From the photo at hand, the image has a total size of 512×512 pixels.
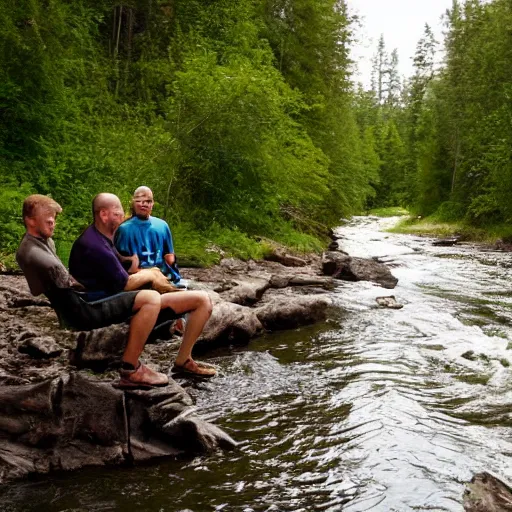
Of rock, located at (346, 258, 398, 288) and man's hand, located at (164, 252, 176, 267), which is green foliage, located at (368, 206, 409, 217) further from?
man's hand, located at (164, 252, 176, 267)

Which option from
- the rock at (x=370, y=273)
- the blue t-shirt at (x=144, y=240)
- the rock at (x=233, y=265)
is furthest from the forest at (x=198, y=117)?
the blue t-shirt at (x=144, y=240)

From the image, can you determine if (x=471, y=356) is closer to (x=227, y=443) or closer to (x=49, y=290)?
(x=227, y=443)

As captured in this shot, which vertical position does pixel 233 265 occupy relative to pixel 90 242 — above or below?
below

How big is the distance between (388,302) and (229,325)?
4.99 metres

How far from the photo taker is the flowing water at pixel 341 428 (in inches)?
153

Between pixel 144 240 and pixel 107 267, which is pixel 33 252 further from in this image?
pixel 144 240

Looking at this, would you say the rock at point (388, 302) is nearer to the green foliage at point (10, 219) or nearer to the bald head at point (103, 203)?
the green foliage at point (10, 219)

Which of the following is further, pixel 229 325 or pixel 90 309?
pixel 229 325

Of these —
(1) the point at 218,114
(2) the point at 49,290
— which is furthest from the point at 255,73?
(2) the point at 49,290

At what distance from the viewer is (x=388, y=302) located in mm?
11898

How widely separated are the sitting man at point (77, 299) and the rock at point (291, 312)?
12.5ft

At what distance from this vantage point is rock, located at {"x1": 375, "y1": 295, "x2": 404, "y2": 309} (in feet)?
38.4

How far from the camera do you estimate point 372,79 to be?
11775 cm

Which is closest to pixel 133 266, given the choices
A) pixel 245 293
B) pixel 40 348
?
pixel 40 348
